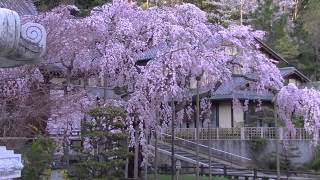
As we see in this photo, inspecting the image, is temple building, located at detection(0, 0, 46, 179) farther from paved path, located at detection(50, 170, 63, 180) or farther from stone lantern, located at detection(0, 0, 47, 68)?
paved path, located at detection(50, 170, 63, 180)

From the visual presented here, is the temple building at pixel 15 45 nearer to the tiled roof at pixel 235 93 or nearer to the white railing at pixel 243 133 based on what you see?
the tiled roof at pixel 235 93

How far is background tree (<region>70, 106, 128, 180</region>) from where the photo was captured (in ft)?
42.5

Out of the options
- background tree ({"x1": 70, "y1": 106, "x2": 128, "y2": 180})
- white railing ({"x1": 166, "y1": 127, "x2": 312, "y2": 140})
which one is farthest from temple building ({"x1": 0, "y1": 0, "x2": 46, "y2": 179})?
white railing ({"x1": 166, "y1": 127, "x2": 312, "y2": 140})

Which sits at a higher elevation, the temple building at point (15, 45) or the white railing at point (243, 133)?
the temple building at point (15, 45)

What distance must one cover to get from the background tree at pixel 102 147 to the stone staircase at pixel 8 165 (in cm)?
875

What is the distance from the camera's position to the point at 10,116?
13.0m

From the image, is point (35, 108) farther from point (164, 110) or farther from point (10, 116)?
point (164, 110)

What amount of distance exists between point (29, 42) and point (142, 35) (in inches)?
501

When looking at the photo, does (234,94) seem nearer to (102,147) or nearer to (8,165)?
(102,147)

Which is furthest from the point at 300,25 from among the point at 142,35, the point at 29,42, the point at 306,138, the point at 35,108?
the point at 29,42

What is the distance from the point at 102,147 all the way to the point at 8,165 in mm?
9339

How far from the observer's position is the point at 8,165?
13.0 feet

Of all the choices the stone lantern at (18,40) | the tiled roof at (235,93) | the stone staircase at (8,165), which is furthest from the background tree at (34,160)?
the tiled roof at (235,93)

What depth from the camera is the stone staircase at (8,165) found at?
12.8 feet
